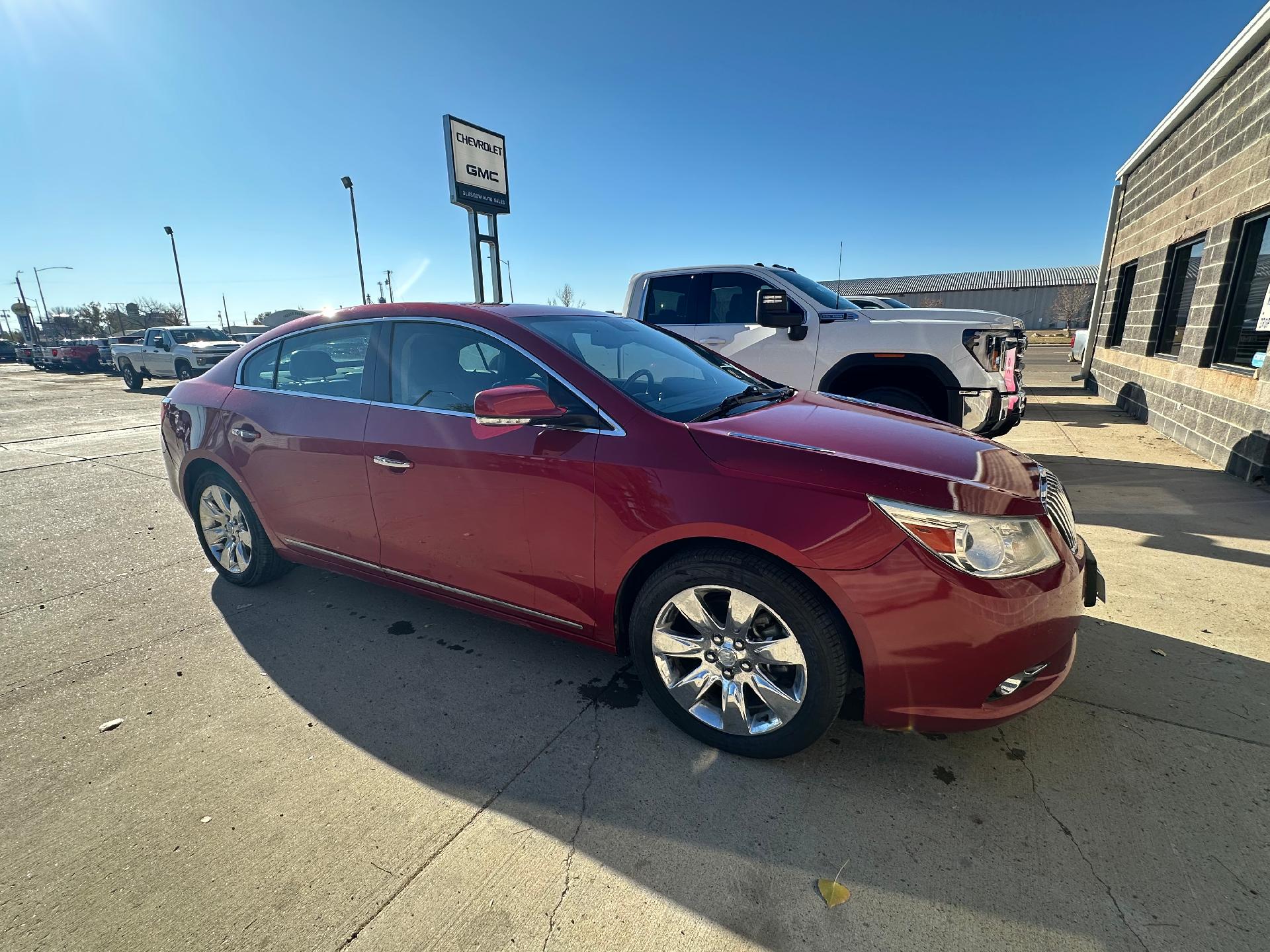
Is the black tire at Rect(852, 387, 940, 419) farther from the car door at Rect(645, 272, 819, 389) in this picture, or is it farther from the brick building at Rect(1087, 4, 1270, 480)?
the brick building at Rect(1087, 4, 1270, 480)

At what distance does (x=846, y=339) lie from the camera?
577 centimetres

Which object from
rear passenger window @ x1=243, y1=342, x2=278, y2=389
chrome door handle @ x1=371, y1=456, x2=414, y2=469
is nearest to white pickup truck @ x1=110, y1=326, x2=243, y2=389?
rear passenger window @ x1=243, y1=342, x2=278, y2=389

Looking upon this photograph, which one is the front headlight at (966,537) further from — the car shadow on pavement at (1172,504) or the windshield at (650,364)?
the car shadow on pavement at (1172,504)

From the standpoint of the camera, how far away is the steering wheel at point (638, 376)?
259 cm

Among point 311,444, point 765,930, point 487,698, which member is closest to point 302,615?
point 311,444

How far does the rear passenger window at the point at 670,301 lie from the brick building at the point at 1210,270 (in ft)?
17.5

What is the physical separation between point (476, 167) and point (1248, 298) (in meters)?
10.1

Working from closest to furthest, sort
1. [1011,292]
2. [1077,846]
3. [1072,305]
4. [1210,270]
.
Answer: [1077,846]
[1210,270]
[1072,305]
[1011,292]

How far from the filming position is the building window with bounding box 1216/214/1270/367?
620 cm

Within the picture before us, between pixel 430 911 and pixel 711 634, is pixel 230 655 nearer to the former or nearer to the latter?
pixel 430 911

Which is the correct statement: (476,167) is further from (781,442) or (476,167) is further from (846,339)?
(781,442)

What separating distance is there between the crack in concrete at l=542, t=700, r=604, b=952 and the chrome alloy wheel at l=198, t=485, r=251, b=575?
2.58m

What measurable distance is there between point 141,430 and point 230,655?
963cm

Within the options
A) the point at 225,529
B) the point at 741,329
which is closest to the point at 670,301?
the point at 741,329
